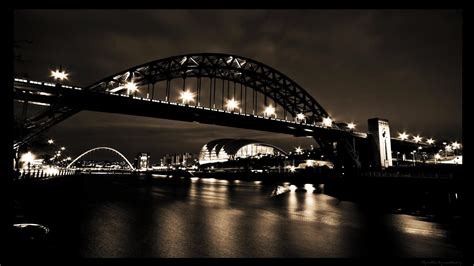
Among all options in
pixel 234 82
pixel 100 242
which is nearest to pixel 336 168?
pixel 234 82

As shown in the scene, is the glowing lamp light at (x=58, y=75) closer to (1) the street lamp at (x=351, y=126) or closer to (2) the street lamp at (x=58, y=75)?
(2) the street lamp at (x=58, y=75)

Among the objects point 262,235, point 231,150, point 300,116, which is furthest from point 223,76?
point 231,150

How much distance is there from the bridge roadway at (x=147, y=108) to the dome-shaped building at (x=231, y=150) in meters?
88.3

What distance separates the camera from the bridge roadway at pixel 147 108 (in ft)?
101

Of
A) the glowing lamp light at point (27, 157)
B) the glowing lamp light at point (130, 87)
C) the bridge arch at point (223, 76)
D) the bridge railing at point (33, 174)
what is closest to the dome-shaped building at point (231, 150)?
the bridge arch at point (223, 76)

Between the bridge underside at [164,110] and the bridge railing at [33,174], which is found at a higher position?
the bridge underside at [164,110]

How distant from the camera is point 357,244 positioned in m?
13.8

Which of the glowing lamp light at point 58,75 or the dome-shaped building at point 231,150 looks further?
the dome-shaped building at point 231,150

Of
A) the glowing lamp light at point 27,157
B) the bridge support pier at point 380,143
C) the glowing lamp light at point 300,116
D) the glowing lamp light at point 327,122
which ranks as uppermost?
the glowing lamp light at point 300,116

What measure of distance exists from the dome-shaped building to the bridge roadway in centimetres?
8830

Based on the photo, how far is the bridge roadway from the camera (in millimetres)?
30703

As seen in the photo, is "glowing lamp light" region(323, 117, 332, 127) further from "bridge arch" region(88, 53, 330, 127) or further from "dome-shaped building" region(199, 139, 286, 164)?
"dome-shaped building" region(199, 139, 286, 164)

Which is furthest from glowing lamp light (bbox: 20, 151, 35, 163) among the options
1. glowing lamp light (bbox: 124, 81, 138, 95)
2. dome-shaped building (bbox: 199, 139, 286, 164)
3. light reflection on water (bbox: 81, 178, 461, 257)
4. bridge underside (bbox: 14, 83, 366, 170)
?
dome-shaped building (bbox: 199, 139, 286, 164)
